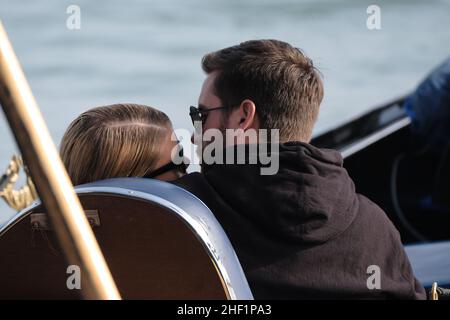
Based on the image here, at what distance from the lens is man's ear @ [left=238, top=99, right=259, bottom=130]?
2025mm

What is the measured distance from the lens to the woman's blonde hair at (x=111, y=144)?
6.91 feet

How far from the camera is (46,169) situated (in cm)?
99

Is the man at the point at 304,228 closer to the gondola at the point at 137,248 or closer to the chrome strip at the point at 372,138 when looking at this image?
the gondola at the point at 137,248

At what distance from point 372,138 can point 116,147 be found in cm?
243

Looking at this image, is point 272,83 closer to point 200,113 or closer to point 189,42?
point 200,113

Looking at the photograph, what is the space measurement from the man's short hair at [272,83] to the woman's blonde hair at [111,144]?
0.58ft

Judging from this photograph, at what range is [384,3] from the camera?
563 inches

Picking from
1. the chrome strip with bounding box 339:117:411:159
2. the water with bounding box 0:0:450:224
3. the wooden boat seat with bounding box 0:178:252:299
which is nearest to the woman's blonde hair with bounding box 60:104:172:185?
the wooden boat seat with bounding box 0:178:252:299

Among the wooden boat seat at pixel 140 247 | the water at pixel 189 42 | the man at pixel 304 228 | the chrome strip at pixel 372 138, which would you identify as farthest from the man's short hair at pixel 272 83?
the water at pixel 189 42

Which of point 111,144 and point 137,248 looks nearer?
point 137,248

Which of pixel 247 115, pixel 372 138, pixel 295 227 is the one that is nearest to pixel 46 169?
pixel 295 227

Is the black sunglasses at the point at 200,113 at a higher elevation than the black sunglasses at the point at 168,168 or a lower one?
higher

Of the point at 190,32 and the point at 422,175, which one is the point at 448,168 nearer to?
the point at 422,175

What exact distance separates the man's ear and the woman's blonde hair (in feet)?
0.69
